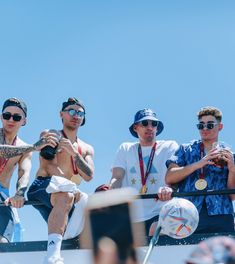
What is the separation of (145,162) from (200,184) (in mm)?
716

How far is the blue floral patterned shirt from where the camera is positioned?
6898mm

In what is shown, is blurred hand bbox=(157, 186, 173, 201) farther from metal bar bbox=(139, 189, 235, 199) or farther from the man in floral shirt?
the man in floral shirt

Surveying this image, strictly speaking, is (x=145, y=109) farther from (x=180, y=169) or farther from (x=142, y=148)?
(x=180, y=169)

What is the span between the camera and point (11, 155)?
24.6ft

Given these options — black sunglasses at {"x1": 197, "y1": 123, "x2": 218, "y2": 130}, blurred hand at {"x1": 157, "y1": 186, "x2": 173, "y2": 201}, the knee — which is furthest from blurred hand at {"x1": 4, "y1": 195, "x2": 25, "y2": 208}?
black sunglasses at {"x1": 197, "y1": 123, "x2": 218, "y2": 130}

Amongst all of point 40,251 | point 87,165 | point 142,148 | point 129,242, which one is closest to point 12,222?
point 40,251

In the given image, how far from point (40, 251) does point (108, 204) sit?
552cm

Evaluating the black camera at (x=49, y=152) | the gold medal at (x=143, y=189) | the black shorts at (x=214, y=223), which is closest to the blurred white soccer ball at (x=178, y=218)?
the black shorts at (x=214, y=223)

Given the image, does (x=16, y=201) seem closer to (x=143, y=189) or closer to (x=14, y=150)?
(x=14, y=150)

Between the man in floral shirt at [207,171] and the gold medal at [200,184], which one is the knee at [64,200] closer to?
the man in floral shirt at [207,171]

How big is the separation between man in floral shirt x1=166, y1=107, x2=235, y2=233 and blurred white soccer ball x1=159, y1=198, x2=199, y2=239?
60cm

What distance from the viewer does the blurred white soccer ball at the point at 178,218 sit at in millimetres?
6199

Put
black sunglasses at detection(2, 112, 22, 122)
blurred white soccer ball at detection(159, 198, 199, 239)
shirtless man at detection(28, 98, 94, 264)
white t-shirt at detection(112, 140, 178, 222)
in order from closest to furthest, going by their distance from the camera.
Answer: blurred white soccer ball at detection(159, 198, 199, 239), shirtless man at detection(28, 98, 94, 264), white t-shirt at detection(112, 140, 178, 222), black sunglasses at detection(2, 112, 22, 122)

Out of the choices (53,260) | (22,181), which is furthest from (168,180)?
(22,181)
